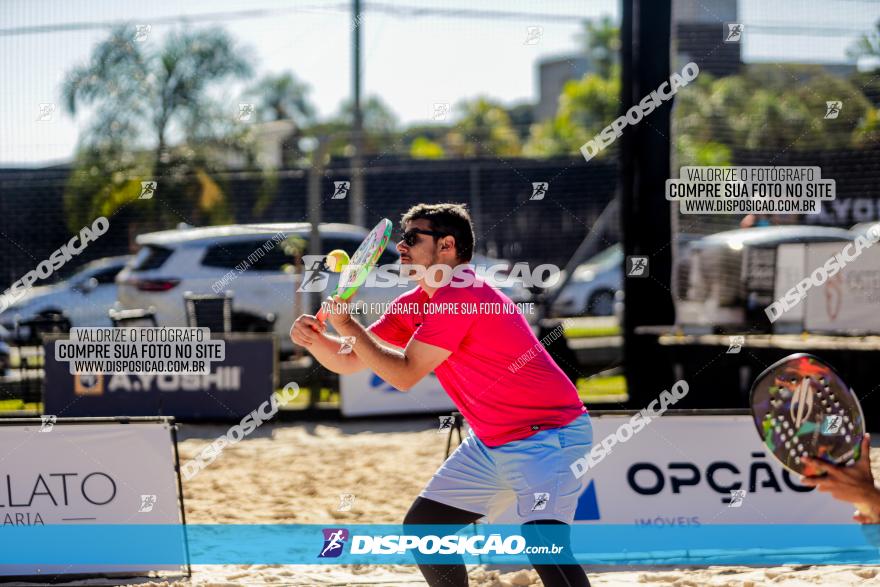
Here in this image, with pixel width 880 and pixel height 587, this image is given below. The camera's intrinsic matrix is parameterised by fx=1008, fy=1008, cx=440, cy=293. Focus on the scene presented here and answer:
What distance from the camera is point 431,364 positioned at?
3570mm

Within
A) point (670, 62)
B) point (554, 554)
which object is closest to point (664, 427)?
point (554, 554)

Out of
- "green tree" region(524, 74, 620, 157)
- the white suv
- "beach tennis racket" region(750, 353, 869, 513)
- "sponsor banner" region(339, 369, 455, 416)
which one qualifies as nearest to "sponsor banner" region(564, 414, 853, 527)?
"beach tennis racket" region(750, 353, 869, 513)

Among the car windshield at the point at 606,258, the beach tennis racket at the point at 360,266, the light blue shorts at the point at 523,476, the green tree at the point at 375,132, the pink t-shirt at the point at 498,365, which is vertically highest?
the green tree at the point at 375,132

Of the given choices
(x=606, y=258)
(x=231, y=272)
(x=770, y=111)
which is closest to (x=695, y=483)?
(x=231, y=272)

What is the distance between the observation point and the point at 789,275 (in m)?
9.61

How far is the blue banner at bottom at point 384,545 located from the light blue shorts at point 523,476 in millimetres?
1312

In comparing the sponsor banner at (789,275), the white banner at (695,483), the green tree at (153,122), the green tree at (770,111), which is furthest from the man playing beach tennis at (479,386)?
the green tree at (153,122)

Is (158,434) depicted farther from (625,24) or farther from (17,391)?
(625,24)

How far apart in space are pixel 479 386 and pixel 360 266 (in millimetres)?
628

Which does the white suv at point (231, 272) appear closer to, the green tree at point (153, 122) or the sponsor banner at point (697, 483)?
the green tree at point (153, 122)

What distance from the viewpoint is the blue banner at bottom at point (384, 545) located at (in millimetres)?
5391

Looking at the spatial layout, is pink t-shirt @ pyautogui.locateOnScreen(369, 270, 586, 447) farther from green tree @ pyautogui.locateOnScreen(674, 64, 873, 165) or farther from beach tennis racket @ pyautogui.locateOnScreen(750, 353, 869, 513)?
green tree @ pyautogui.locateOnScreen(674, 64, 873, 165)

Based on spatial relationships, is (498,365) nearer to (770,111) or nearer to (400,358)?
(400,358)

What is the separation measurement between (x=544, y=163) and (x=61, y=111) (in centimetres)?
541
